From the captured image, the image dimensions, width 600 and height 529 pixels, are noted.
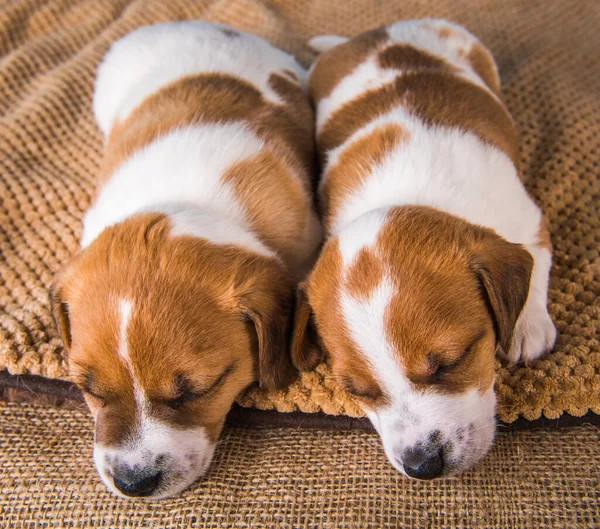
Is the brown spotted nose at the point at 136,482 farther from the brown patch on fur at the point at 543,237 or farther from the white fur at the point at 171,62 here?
the white fur at the point at 171,62

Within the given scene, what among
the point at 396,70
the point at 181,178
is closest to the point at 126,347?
the point at 181,178

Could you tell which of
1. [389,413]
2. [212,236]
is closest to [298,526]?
A: [389,413]

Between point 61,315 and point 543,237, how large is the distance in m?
1.99

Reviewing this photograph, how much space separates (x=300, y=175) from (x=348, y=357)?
1.11 meters

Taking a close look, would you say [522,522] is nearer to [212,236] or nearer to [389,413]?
[389,413]

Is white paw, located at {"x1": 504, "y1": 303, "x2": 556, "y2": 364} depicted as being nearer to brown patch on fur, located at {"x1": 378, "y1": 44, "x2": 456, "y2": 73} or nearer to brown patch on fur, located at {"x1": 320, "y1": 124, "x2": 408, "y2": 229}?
brown patch on fur, located at {"x1": 320, "y1": 124, "x2": 408, "y2": 229}

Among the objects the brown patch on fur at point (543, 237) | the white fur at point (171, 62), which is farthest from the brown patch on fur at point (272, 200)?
the brown patch on fur at point (543, 237)

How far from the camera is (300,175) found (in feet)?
9.11

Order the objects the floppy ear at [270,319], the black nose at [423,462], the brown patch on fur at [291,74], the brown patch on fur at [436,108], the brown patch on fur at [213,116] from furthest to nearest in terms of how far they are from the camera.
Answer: the brown patch on fur at [291,74]
the brown patch on fur at [213,116]
the brown patch on fur at [436,108]
the floppy ear at [270,319]
the black nose at [423,462]

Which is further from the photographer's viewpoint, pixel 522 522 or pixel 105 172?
pixel 105 172

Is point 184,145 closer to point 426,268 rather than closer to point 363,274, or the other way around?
point 363,274

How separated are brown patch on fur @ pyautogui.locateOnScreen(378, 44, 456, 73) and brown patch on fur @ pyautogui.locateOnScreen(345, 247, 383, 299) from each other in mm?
1323

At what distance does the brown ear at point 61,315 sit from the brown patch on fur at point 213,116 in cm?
81

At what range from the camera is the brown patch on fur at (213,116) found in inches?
108
